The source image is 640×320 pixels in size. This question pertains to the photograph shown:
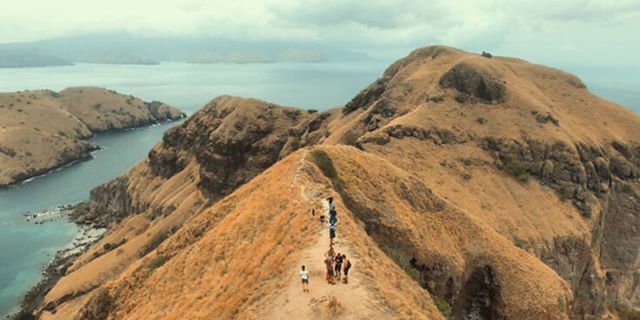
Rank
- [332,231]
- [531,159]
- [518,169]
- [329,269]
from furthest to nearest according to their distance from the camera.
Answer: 1. [531,159]
2. [518,169]
3. [332,231]
4. [329,269]

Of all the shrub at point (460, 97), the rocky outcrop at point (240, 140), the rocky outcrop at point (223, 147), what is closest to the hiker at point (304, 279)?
the shrub at point (460, 97)

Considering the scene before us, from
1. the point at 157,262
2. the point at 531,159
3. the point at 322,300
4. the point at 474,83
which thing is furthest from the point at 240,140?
the point at 322,300

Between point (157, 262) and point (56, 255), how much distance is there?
10389 cm

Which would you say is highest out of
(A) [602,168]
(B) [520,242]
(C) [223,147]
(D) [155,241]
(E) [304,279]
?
(E) [304,279]

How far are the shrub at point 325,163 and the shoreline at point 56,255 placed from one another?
8195 cm

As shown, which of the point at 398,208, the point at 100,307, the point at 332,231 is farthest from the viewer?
the point at 100,307

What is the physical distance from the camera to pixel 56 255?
138500 millimetres

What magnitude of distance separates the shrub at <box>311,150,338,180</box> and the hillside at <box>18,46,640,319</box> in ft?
0.54

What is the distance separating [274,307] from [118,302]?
26.4 meters

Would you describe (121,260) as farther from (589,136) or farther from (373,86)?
(589,136)

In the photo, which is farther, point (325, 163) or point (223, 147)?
point (223, 147)

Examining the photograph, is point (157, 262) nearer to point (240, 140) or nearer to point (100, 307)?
point (100, 307)

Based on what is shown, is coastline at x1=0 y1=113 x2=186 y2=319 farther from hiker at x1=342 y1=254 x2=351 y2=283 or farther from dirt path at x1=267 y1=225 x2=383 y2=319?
hiker at x1=342 y1=254 x2=351 y2=283

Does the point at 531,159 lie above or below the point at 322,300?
below
